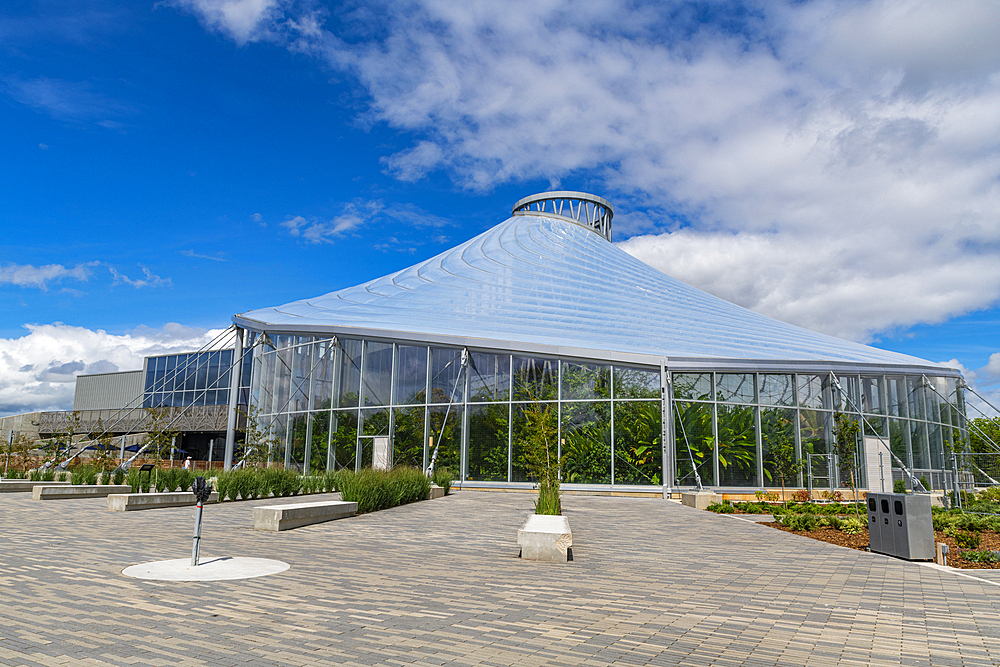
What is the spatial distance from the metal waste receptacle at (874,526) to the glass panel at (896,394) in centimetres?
1609

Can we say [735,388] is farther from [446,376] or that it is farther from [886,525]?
[886,525]

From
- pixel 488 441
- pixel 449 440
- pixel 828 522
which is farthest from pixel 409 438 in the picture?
pixel 828 522

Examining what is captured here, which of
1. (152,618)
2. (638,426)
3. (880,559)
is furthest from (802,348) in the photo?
(152,618)

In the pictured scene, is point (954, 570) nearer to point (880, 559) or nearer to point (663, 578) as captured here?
point (880, 559)

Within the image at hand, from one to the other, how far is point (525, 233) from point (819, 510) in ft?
Result: 82.8

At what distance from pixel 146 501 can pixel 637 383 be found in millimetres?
15139

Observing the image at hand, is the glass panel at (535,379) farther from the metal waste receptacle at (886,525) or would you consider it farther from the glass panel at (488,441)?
the metal waste receptacle at (886,525)

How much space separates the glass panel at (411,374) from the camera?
24797mm

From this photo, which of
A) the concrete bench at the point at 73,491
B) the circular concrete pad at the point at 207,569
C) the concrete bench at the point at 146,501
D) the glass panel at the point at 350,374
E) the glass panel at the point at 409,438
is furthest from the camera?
the glass panel at the point at 350,374

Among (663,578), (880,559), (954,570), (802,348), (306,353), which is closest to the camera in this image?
(663,578)

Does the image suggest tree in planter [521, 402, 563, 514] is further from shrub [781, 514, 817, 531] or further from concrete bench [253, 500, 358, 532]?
shrub [781, 514, 817, 531]

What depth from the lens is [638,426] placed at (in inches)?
876

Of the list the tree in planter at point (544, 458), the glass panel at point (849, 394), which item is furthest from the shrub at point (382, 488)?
the glass panel at point (849, 394)

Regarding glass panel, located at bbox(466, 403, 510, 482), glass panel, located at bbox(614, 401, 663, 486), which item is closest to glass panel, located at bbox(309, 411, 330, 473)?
glass panel, located at bbox(466, 403, 510, 482)
